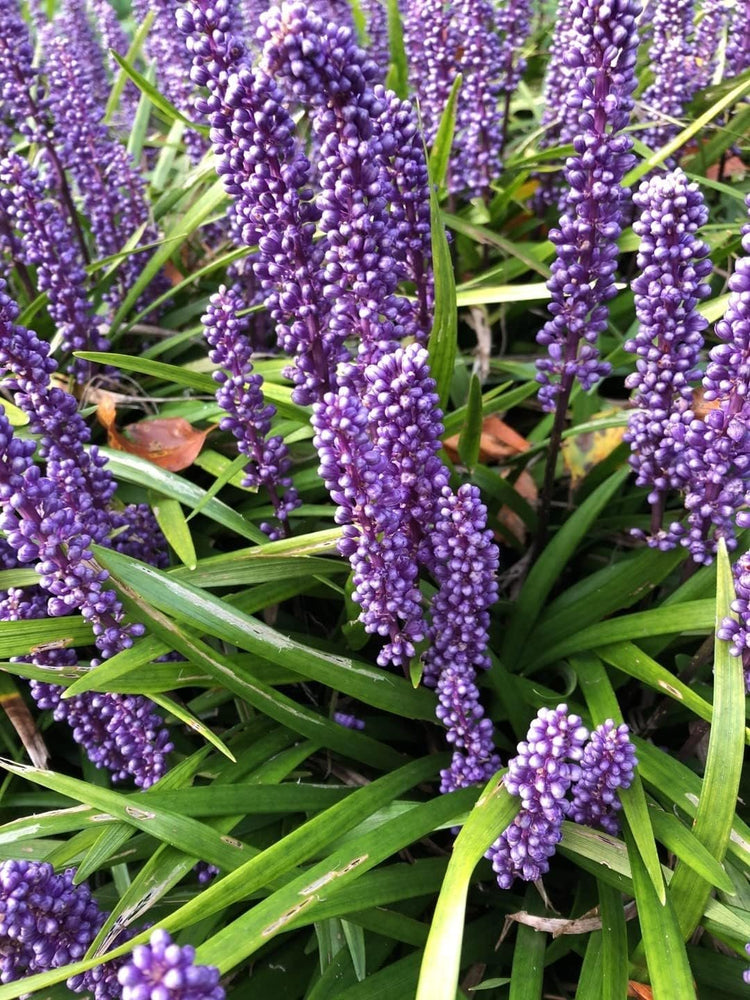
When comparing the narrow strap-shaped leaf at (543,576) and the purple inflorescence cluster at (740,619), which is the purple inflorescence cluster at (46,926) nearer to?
the narrow strap-shaped leaf at (543,576)

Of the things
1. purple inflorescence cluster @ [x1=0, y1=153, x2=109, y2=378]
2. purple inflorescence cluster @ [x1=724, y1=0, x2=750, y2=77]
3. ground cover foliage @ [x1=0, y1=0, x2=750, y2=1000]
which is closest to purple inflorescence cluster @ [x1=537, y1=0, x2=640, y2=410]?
ground cover foliage @ [x1=0, y1=0, x2=750, y2=1000]

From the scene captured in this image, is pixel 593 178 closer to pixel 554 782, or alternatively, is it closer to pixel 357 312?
pixel 357 312

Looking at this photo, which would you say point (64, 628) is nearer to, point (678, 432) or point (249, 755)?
point (249, 755)

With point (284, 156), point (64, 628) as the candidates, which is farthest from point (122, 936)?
point (284, 156)

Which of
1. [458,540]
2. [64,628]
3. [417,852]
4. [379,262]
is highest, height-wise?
[379,262]

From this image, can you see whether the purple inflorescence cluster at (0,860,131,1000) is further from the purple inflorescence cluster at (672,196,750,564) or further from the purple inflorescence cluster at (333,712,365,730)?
the purple inflorescence cluster at (672,196,750,564)

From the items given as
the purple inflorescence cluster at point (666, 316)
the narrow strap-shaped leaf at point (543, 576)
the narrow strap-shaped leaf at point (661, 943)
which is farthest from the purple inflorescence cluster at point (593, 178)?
the narrow strap-shaped leaf at point (661, 943)
